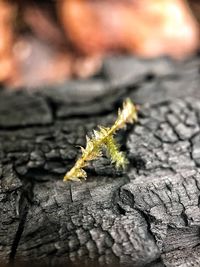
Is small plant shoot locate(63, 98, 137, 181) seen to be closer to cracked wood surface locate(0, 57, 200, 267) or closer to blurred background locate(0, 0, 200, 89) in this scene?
cracked wood surface locate(0, 57, 200, 267)

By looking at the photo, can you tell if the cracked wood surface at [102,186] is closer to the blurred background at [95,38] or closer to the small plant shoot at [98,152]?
the small plant shoot at [98,152]

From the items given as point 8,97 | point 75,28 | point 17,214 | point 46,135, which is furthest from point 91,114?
point 75,28

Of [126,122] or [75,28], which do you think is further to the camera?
[75,28]

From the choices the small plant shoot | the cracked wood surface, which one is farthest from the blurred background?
the small plant shoot

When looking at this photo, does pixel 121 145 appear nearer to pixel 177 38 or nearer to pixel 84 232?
pixel 84 232

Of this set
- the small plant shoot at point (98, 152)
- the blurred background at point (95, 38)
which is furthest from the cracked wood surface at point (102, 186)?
the blurred background at point (95, 38)

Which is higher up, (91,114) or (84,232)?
(91,114)
